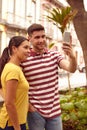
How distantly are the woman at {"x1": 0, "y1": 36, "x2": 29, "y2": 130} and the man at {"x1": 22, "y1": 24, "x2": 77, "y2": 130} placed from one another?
0.63 feet

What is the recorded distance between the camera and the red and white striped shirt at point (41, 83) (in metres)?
3.58

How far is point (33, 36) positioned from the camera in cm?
358

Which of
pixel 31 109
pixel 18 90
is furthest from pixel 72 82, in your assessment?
pixel 18 90

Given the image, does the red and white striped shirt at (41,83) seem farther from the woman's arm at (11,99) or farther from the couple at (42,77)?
the woman's arm at (11,99)

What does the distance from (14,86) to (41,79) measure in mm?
451

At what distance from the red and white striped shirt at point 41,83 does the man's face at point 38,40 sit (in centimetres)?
7

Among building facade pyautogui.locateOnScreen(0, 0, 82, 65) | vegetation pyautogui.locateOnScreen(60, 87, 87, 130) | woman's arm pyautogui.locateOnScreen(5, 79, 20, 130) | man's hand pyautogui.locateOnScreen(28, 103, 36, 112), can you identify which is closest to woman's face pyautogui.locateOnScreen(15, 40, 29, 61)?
woman's arm pyautogui.locateOnScreen(5, 79, 20, 130)

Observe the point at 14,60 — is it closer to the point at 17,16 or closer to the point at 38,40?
the point at 38,40

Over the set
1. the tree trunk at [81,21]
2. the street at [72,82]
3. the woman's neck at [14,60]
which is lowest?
the street at [72,82]

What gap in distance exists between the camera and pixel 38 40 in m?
3.56

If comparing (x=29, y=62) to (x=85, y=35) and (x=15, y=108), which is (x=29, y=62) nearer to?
(x=15, y=108)

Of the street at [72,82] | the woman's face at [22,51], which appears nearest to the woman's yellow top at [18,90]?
the woman's face at [22,51]

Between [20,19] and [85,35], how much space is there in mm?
26761

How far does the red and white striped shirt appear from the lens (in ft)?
11.7
